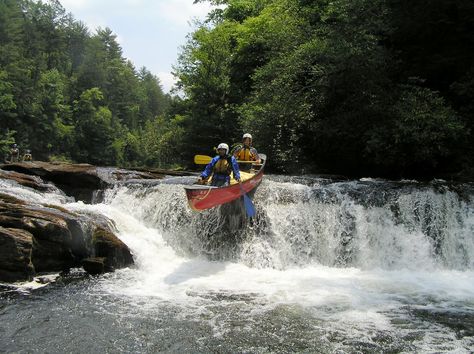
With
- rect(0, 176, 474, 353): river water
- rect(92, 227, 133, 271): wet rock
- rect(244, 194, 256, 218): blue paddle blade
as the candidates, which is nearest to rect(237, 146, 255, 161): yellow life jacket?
rect(0, 176, 474, 353): river water

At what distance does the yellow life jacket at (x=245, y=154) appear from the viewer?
491 inches

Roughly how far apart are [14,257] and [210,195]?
11.6 feet

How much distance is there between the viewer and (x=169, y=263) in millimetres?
9594

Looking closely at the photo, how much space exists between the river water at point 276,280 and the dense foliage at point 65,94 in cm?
1993

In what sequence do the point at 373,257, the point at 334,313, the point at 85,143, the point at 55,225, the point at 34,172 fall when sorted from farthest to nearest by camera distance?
the point at 85,143
the point at 34,172
the point at 373,257
the point at 55,225
the point at 334,313

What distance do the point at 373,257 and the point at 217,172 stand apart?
3.87 m

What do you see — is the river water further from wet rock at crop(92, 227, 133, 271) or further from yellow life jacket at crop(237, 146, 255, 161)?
yellow life jacket at crop(237, 146, 255, 161)

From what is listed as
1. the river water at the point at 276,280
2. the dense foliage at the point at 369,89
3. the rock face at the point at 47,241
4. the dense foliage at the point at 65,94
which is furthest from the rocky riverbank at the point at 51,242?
the dense foliage at the point at 65,94

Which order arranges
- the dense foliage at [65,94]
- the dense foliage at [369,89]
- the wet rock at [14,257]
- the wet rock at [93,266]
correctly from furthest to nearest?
the dense foliage at [65,94] < the dense foliage at [369,89] < the wet rock at [93,266] < the wet rock at [14,257]

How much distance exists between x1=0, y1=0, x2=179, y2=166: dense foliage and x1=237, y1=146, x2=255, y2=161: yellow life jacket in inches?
710

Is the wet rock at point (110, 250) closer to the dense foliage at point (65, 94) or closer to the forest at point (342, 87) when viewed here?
the forest at point (342, 87)

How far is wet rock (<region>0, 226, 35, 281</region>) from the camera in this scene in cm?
741

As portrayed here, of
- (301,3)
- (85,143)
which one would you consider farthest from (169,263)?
(85,143)

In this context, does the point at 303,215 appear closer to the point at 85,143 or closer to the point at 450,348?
the point at 450,348
